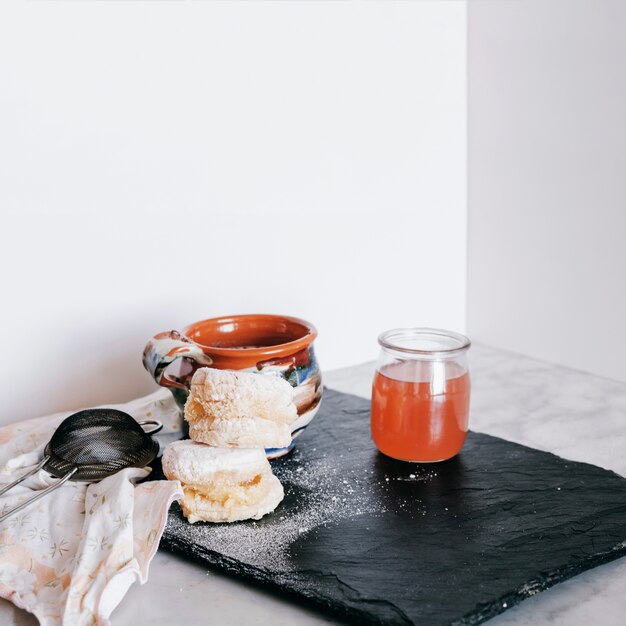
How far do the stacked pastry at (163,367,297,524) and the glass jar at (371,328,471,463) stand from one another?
0.17m

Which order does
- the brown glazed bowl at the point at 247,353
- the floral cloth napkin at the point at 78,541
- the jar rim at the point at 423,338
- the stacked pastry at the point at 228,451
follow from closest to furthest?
the floral cloth napkin at the point at 78,541 → the stacked pastry at the point at 228,451 → the brown glazed bowl at the point at 247,353 → the jar rim at the point at 423,338

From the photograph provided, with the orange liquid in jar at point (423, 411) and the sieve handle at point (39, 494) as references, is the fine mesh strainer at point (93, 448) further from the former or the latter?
the orange liquid in jar at point (423, 411)

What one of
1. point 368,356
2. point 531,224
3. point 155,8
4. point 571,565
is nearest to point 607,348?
point 531,224

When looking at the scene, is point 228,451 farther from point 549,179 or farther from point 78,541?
point 549,179

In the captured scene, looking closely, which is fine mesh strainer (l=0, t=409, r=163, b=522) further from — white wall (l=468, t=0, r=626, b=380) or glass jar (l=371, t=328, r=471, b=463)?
white wall (l=468, t=0, r=626, b=380)

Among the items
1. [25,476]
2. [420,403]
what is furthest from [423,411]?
[25,476]

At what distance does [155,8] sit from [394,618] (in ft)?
3.04

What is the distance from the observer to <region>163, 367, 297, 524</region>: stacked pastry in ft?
2.85

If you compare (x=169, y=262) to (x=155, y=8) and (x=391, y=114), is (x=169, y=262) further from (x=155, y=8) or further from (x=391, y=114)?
(x=391, y=114)

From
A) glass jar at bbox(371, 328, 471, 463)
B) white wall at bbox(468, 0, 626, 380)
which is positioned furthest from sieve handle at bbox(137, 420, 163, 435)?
white wall at bbox(468, 0, 626, 380)

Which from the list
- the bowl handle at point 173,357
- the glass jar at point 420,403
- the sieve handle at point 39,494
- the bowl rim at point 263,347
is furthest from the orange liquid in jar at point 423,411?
the sieve handle at point 39,494

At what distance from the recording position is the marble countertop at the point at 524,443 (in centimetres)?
74

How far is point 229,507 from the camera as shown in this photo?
88cm

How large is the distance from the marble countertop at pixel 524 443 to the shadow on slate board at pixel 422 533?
0.6 inches
